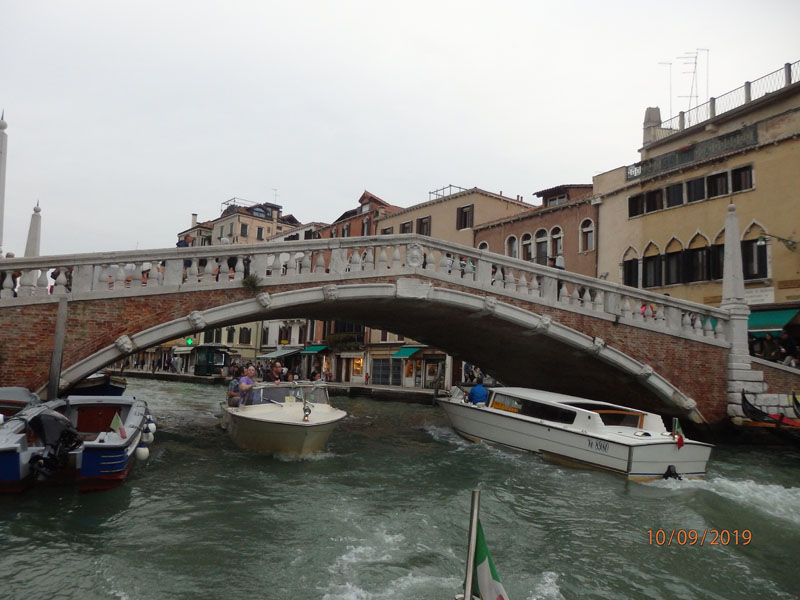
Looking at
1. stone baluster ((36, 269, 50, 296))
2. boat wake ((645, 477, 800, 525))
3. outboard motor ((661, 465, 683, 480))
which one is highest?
stone baluster ((36, 269, 50, 296))

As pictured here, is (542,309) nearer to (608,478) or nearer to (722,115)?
(608,478)

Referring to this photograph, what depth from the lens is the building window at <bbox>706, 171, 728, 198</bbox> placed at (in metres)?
14.7

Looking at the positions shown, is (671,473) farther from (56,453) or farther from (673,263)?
(673,263)

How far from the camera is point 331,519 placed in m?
5.87

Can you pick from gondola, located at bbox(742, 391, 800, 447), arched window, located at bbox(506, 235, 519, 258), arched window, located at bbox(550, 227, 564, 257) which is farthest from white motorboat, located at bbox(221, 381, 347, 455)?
arched window, located at bbox(506, 235, 519, 258)

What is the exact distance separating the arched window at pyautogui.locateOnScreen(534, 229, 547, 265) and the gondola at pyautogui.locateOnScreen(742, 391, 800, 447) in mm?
9729

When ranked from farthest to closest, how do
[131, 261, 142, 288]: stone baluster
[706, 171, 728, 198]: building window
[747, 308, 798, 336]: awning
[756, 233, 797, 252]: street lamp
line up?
[706, 171, 728, 198]: building window
[747, 308, 798, 336]: awning
[756, 233, 797, 252]: street lamp
[131, 261, 142, 288]: stone baluster

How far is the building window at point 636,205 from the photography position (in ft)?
55.3

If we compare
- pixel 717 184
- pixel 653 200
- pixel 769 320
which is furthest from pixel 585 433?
pixel 653 200

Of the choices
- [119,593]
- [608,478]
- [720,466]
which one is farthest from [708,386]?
[119,593]

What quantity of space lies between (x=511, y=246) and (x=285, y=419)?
553 inches

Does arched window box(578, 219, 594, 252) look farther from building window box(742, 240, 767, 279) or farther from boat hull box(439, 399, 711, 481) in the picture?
boat hull box(439, 399, 711, 481)

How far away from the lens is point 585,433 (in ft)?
28.2

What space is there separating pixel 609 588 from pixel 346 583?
75.2 inches
